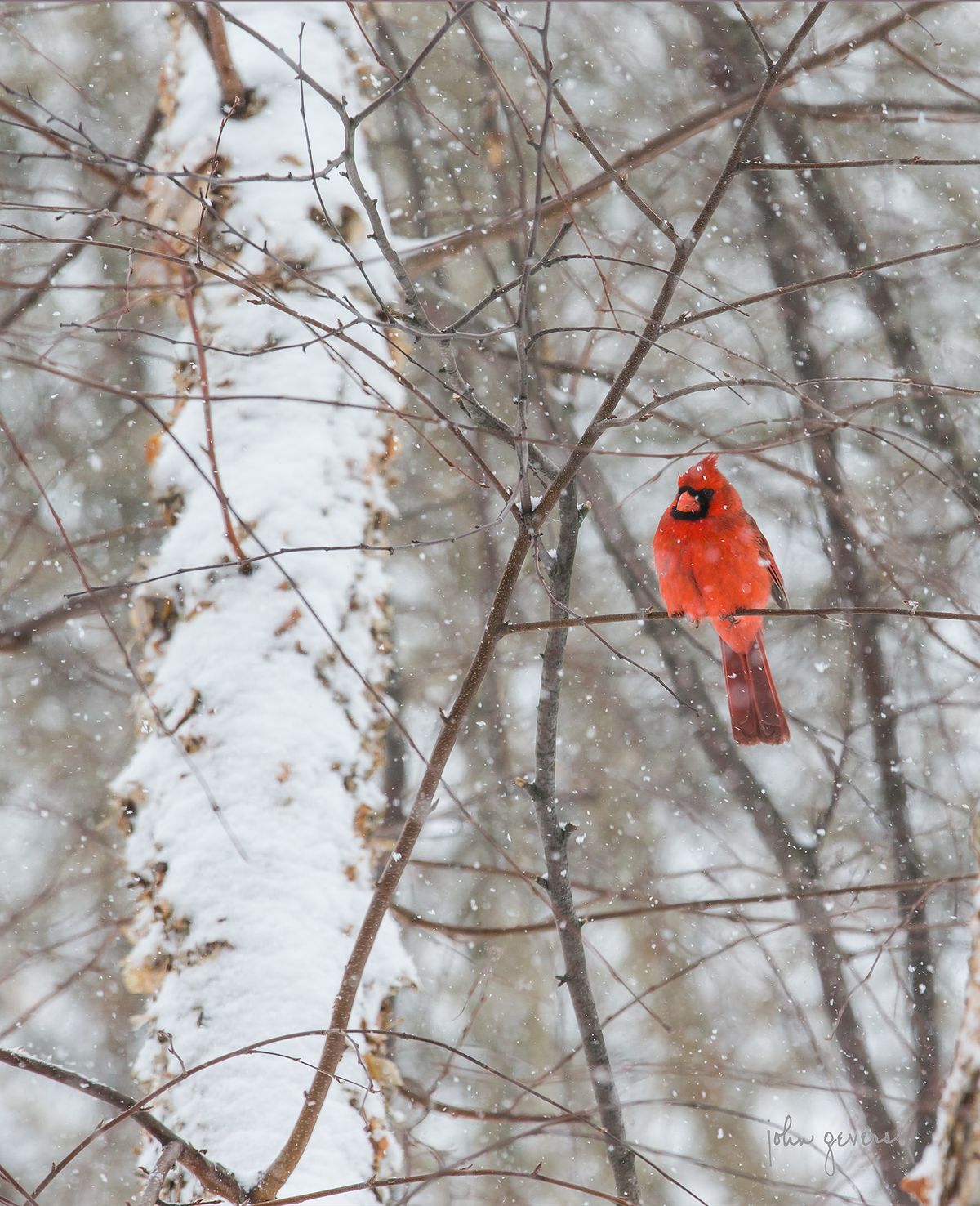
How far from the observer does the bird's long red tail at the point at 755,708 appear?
448cm

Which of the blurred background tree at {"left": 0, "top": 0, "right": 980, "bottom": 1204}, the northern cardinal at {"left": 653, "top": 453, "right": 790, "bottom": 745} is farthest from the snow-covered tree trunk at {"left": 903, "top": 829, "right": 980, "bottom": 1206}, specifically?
the northern cardinal at {"left": 653, "top": 453, "right": 790, "bottom": 745}

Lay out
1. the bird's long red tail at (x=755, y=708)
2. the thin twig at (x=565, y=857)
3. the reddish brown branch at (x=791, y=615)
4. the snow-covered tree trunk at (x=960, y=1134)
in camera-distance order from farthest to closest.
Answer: the bird's long red tail at (x=755, y=708)
the thin twig at (x=565, y=857)
the reddish brown branch at (x=791, y=615)
the snow-covered tree trunk at (x=960, y=1134)

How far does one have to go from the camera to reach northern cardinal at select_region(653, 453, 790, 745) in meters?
4.14

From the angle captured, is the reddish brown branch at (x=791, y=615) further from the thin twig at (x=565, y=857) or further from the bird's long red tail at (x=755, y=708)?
the bird's long red tail at (x=755, y=708)

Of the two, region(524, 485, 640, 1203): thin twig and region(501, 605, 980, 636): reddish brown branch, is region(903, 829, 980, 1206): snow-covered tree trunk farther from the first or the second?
region(524, 485, 640, 1203): thin twig

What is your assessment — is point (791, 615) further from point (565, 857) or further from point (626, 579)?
point (626, 579)

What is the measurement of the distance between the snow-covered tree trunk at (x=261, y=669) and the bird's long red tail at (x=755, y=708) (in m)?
1.70

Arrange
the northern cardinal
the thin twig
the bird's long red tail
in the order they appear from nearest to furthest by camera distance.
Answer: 1. the thin twig
2. the northern cardinal
3. the bird's long red tail

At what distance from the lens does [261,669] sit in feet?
9.83

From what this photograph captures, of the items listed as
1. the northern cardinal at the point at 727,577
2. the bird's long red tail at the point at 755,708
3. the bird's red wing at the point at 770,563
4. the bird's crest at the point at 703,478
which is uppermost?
the bird's crest at the point at 703,478

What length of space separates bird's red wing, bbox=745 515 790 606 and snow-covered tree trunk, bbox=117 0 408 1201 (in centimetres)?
159

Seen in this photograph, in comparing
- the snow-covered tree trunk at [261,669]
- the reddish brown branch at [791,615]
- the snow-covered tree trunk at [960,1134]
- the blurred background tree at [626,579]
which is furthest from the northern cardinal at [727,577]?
the snow-covered tree trunk at [960,1134]

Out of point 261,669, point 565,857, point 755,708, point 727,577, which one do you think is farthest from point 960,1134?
point 755,708

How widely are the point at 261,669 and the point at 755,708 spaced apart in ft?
7.47
